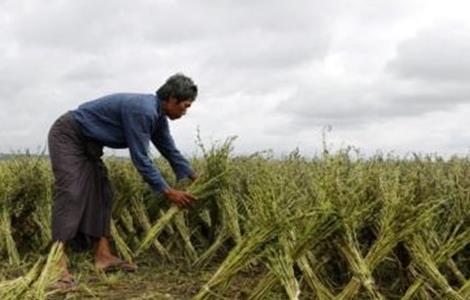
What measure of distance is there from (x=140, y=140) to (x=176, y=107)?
441 millimetres

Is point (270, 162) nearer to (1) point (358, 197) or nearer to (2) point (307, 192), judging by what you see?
(2) point (307, 192)

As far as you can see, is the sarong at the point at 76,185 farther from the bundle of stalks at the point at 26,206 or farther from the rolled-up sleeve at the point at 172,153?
the bundle of stalks at the point at 26,206

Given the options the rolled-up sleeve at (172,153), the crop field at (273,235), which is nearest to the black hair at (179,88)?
the rolled-up sleeve at (172,153)

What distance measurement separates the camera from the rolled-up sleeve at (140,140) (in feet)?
20.4

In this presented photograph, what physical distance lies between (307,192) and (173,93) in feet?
4.58

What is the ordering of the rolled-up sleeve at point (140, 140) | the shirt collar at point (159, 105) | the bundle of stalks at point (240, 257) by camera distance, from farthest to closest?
1. the shirt collar at point (159, 105)
2. the rolled-up sleeve at point (140, 140)
3. the bundle of stalks at point (240, 257)

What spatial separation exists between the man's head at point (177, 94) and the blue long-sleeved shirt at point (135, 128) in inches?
3.3

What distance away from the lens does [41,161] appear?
8.35m

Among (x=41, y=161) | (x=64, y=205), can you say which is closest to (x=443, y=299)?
(x=64, y=205)

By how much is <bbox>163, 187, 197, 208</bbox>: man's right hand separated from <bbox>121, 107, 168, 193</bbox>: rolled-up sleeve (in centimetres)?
9

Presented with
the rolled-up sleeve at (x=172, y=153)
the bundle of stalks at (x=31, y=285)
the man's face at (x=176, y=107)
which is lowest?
the bundle of stalks at (x=31, y=285)

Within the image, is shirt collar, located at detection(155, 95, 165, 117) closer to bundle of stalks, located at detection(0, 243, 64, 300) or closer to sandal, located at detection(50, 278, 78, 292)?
sandal, located at detection(50, 278, 78, 292)

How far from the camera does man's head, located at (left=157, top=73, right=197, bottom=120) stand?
6.34 m

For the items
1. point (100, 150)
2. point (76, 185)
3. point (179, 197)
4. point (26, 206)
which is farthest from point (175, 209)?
point (26, 206)
